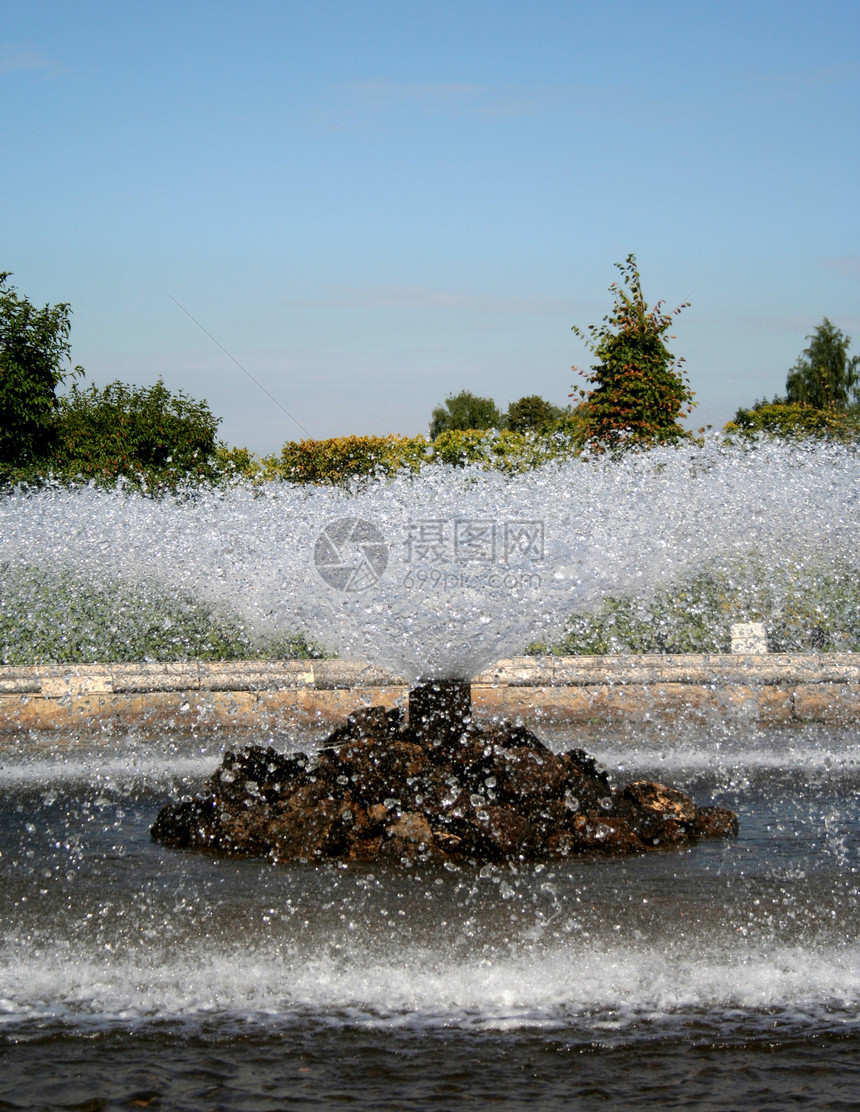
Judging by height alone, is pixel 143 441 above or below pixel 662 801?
above

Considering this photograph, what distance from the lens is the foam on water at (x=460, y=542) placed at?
5734 millimetres

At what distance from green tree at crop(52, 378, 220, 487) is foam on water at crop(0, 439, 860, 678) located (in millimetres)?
2497

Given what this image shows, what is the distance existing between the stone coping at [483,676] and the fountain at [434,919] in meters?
0.40

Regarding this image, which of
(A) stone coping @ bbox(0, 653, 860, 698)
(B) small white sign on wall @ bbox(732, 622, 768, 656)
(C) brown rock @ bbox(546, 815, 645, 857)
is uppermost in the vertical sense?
(B) small white sign on wall @ bbox(732, 622, 768, 656)

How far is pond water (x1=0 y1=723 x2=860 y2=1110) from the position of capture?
295cm

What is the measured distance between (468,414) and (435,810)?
60473mm

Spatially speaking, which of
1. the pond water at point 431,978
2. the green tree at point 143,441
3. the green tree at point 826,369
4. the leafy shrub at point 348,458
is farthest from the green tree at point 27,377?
the green tree at point 826,369

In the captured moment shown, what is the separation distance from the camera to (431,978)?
3.57 metres

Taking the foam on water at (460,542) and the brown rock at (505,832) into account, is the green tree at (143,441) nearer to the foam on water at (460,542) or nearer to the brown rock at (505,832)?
the foam on water at (460,542)

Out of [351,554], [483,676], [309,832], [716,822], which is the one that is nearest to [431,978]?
[309,832]

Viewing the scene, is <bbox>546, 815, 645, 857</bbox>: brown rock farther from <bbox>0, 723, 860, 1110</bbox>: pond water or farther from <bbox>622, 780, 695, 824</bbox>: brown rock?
<bbox>622, 780, 695, 824</bbox>: brown rock

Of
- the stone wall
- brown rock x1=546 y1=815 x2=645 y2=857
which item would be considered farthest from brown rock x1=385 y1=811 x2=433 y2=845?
the stone wall

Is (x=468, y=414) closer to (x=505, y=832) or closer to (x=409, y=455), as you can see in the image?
(x=409, y=455)

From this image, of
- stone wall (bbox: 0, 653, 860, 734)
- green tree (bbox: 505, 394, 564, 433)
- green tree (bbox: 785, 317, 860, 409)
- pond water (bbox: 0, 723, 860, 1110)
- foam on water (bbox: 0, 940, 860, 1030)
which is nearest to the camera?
pond water (bbox: 0, 723, 860, 1110)
